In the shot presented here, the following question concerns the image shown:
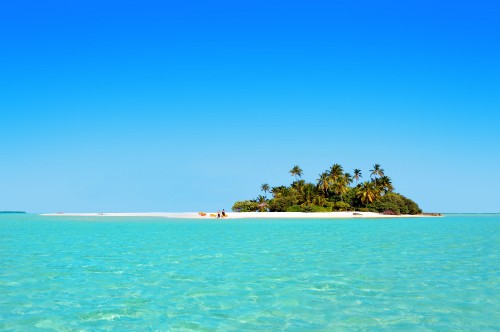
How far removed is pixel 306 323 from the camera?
32.7 feet

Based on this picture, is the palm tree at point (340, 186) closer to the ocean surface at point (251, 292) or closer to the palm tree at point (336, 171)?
the palm tree at point (336, 171)

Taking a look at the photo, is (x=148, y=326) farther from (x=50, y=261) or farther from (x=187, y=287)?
(x=50, y=261)

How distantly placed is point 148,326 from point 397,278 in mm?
9575

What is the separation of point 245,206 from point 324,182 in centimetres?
2022

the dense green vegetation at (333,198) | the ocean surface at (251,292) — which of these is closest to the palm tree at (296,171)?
the dense green vegetation at (333,198)

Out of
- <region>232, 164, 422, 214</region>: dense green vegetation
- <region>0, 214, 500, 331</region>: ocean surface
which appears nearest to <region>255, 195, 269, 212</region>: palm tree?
<region>232, 164, 422, 214</region>: dense green vegetation

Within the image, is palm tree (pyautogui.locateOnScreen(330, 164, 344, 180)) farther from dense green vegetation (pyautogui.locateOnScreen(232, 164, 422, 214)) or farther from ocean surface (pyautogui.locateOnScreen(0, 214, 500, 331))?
ocean surface (pyautogui.locateOnScreen(0, 214, 500, 331))

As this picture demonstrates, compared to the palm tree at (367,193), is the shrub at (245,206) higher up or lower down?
lower down

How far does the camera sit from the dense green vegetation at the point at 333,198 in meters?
101

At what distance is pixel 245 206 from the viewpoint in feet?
354

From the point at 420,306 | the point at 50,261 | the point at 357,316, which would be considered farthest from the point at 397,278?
the point at 50,261

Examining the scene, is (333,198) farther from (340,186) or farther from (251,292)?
(251,292)

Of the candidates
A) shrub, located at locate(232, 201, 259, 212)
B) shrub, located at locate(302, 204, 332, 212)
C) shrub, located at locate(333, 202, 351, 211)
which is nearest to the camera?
shrub, located at locate(302, 204, 332, 212)

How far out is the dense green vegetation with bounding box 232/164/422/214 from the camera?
101188mm
